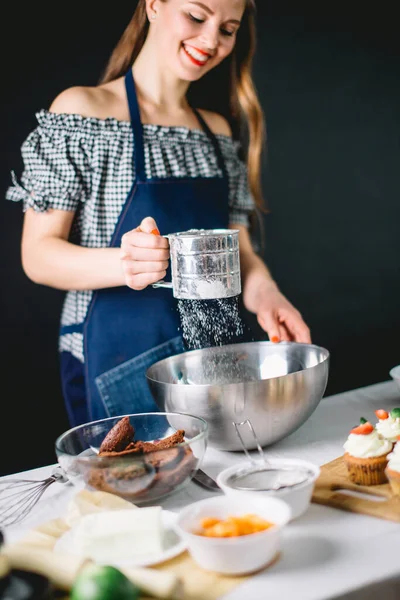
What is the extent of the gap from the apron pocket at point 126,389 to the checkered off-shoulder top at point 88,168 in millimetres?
149

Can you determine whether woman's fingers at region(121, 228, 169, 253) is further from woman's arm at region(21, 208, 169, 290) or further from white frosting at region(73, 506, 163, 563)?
white frosting at region(73, 506, 163, 563)

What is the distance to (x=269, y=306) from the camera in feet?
6.12

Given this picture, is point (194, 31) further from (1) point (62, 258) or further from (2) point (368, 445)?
(2) point (368, 445)

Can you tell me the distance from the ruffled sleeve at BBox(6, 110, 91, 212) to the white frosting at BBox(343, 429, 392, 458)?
3.37 feet

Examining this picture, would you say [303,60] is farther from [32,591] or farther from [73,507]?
[32,591]

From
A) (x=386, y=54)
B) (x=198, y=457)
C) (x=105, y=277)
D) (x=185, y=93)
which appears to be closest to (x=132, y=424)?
(x=198, y=457)

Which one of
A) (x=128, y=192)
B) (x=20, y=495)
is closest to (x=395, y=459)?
(x=20, y=495)

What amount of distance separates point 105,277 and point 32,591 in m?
1.05

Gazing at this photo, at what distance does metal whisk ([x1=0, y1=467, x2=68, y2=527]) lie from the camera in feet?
3.85

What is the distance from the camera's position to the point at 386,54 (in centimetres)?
362

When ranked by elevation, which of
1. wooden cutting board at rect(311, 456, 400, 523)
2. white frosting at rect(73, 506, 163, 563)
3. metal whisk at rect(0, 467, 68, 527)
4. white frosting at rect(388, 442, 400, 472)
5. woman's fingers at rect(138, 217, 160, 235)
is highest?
woman's fingers at rect(138, 217, 160, 235)

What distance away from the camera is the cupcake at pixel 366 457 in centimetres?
117

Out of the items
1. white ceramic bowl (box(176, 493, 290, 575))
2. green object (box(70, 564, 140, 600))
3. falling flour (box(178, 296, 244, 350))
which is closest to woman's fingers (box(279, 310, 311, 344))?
falling flour (box(178, 296, 244, 350))

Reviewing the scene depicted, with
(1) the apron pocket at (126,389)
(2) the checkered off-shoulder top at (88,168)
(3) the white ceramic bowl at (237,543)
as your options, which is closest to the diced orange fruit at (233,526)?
(3) the white ceramic bowl at (237,543)
